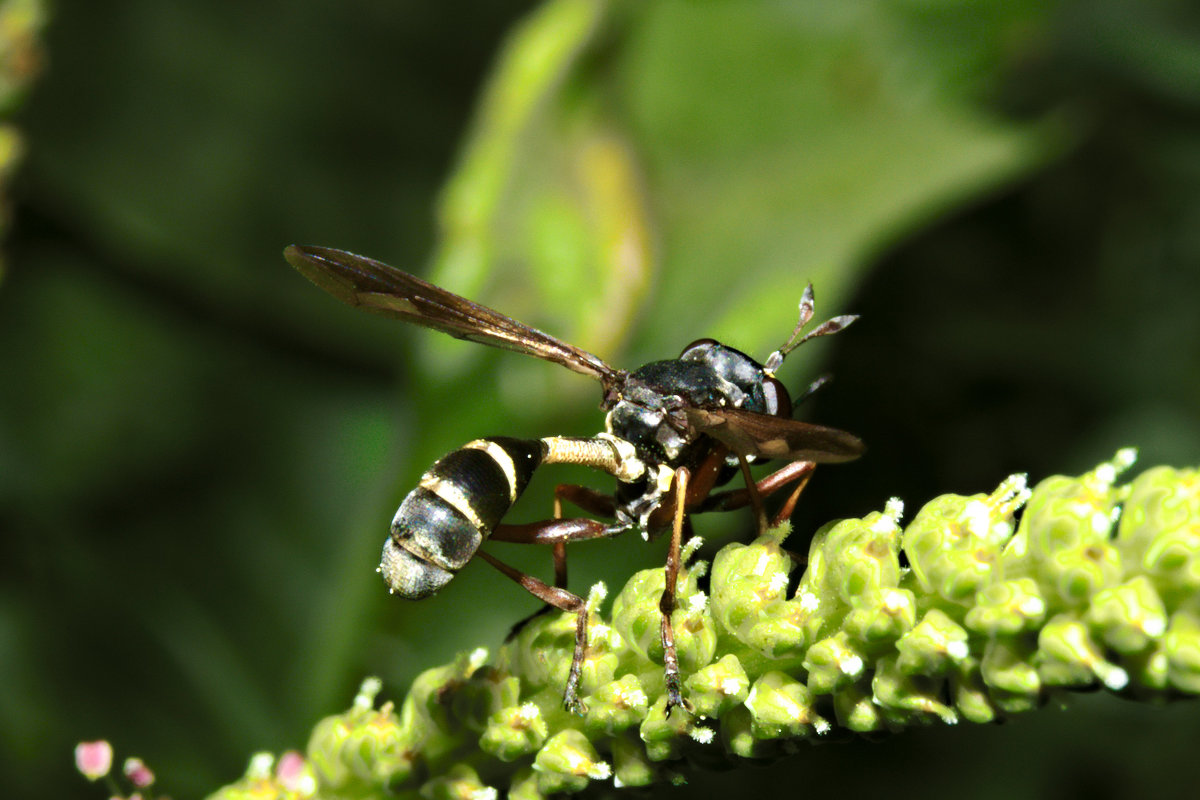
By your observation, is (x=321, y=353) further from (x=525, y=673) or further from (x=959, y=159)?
(x=525, y=673)

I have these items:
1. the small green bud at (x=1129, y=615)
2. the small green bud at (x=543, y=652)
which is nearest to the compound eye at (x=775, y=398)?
the small green bud at (x=543, y=652)

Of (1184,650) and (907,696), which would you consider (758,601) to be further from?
(1184,650)

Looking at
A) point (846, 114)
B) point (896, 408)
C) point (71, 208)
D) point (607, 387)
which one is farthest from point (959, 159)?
point (71, 208)

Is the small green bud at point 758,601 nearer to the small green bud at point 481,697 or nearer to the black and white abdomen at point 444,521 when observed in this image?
the small green bud at point 481,697

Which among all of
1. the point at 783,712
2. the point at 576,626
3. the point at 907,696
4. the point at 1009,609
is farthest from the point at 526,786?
the point at 1009,609

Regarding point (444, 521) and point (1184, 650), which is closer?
point (1184, 650)

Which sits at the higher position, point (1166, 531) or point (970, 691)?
point (1166, 531)
